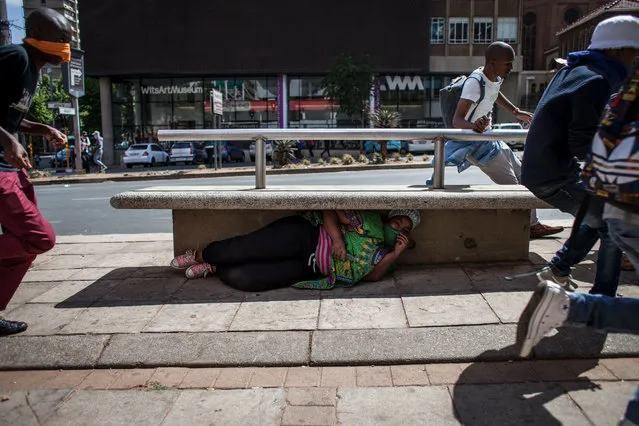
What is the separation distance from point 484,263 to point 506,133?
43.9 inches

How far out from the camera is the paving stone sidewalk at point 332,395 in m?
2.39

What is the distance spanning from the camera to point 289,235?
156 inches

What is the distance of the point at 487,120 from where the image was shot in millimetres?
4367

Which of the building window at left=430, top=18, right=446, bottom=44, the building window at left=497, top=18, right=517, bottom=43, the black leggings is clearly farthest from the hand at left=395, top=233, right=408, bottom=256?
the building window at left=497, top=18, right=517, bottom=43

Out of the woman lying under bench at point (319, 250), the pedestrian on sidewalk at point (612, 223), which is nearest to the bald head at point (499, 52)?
the woman lying under bench at point (319, 250)

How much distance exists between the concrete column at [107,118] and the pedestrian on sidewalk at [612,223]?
1421 inches

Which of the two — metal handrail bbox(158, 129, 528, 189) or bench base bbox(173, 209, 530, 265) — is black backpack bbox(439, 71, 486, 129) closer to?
metal handrail bbox(158, 129, 528, 189)

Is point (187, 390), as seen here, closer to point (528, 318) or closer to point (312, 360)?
point (312, 360)

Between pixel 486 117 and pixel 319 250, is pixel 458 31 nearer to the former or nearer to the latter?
pixel 486 117

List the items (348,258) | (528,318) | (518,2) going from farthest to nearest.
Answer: (518,2)
(348,258)
(528,318)

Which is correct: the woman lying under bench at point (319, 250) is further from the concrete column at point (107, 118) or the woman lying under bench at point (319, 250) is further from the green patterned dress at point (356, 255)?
the concrete column at point (107, 118)

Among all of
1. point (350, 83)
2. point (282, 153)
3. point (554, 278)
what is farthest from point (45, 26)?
point (350, 83)

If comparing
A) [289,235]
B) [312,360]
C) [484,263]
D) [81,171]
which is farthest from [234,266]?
[81,171]

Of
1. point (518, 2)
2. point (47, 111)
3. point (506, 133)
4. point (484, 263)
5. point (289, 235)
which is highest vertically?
point (518, 2)
